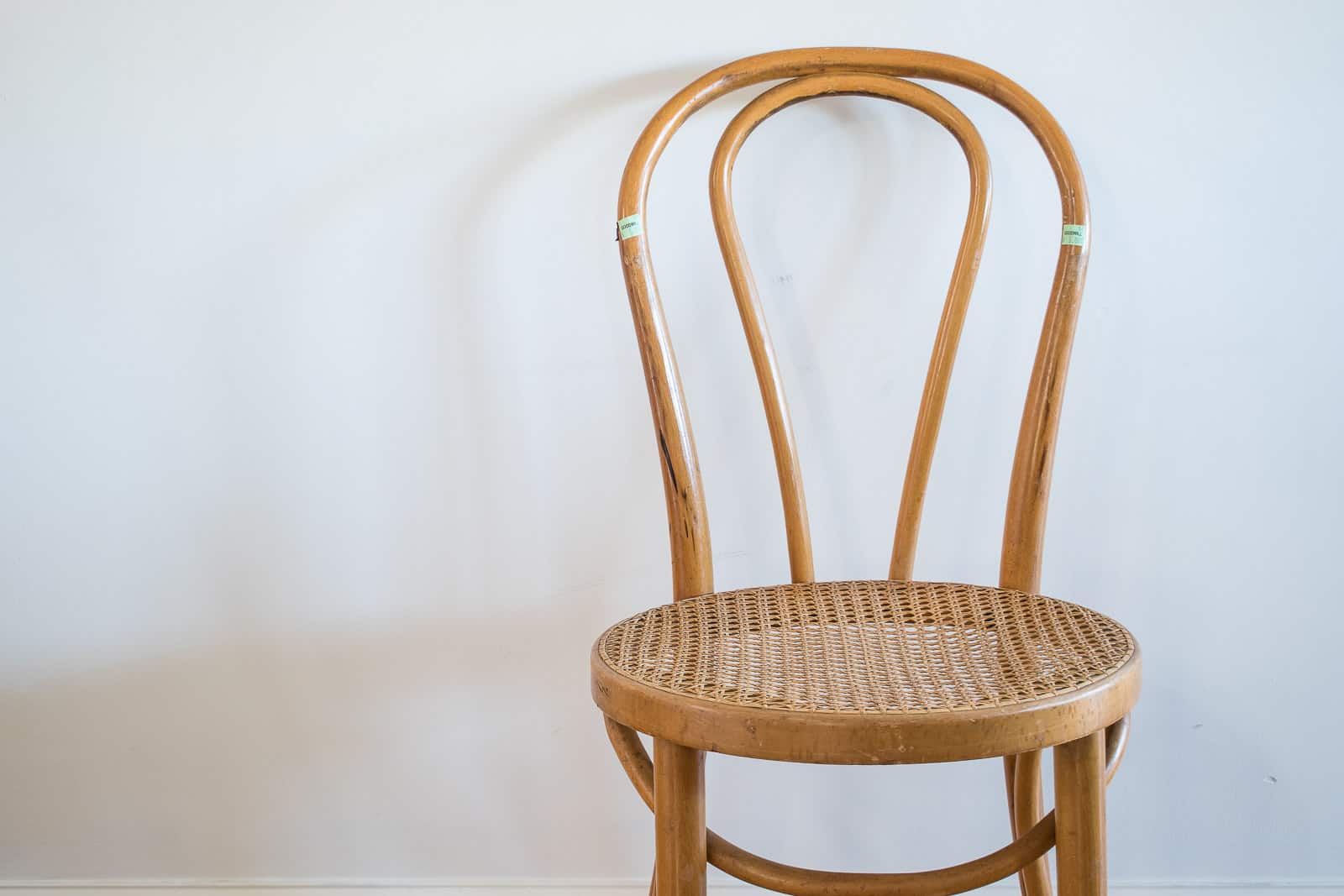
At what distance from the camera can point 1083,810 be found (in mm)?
556

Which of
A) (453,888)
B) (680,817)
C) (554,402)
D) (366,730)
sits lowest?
(453,888)

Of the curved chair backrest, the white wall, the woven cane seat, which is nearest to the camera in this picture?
the woven cane seat

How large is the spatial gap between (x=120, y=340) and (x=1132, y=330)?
99 centimetres

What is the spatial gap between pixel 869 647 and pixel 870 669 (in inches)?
2.1

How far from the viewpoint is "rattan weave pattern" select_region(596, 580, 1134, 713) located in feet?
1.78

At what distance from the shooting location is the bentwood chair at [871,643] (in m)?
0.52

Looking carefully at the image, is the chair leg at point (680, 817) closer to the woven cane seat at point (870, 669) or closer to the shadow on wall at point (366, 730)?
the woven cane seat at point (870, 669)

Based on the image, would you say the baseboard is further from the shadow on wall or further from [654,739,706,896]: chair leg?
[654,739,706,896]: chair leg

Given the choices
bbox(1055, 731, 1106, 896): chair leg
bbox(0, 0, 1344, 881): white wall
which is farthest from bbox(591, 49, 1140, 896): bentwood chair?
bbox(0, 0, 1344, 881): white wall

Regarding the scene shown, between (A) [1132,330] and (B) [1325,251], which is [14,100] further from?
(B) [1325,251]

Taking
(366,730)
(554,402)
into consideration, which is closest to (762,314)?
(554,402)

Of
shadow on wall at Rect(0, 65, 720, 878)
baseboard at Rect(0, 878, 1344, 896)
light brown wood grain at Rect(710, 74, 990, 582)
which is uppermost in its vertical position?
light brown wood grain at Rect(710, 74, 990, 582)

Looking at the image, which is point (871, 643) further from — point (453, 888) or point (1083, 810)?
point (453, 888)

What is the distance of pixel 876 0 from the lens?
34.6 inches
